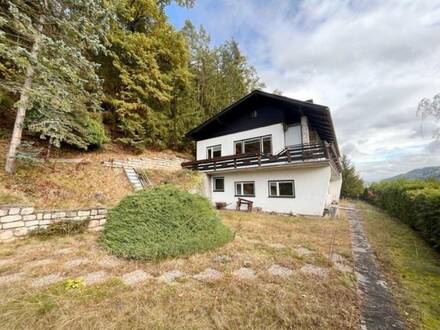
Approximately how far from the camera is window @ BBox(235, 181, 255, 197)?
38.3 ft

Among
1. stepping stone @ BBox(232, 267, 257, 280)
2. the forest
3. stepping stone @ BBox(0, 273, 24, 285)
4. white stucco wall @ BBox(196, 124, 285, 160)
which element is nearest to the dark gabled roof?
white stucco wall @ BBox(196, 124, 285, 160)

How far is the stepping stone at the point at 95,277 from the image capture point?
2.98 meters

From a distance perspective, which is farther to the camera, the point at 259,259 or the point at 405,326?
the point at 259,259

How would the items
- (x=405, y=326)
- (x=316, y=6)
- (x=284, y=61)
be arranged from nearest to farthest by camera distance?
(x=405, y=326)
(x=316, y=6)
(x=284, y=61)

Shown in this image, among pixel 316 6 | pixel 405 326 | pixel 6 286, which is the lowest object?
pixel 405 326

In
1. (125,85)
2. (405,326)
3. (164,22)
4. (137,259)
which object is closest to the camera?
(405,326)

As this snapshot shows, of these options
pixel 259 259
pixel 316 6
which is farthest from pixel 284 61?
pixel 259 259

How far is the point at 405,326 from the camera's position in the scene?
7.44 ft

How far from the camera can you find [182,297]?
8.61ft

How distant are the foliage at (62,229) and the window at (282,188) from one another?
28.4 feet

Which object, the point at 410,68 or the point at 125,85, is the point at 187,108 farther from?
the point at 410,68

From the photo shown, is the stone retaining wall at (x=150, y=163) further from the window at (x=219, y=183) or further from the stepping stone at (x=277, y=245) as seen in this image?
the stepping stone at (x=277, y=245)

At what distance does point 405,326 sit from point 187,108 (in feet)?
53.1

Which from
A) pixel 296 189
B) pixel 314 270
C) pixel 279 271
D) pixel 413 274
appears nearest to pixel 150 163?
pixel 296 189
